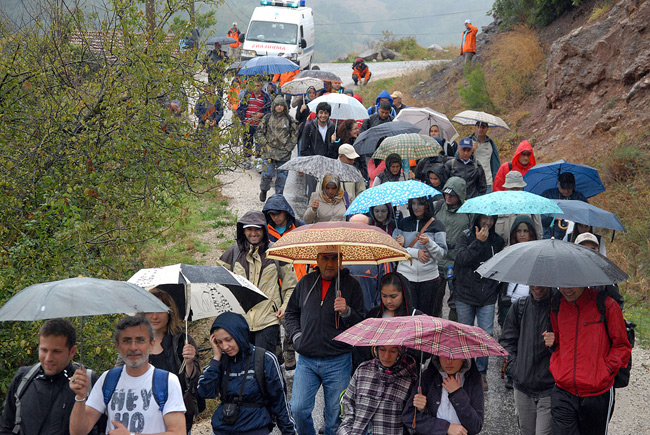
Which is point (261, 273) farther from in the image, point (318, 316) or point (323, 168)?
point (323, 168)

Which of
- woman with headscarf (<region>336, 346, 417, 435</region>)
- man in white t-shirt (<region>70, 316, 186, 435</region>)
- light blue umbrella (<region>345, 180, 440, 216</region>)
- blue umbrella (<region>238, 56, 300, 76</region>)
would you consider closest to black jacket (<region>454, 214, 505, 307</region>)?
light blue umbrella (<region>345, 180, 440, 216</region>)

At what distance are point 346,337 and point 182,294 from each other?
5.71ft

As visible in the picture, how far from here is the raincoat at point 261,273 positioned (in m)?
7.13

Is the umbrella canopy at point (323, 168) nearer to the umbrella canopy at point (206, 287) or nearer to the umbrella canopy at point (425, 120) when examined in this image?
the umbrella canopy at point (206, 287)

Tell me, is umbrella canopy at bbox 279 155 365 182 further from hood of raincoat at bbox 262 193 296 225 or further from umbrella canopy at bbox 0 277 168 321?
umbrella canopy at bbox 0 277 168 321

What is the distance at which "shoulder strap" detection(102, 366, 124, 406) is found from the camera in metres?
4.50

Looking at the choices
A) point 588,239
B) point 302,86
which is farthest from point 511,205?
point 302,86

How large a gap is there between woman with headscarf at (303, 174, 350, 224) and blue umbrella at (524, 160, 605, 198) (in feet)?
8.43

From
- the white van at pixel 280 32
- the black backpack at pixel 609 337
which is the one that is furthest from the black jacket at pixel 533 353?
the white van at pixel 280 32

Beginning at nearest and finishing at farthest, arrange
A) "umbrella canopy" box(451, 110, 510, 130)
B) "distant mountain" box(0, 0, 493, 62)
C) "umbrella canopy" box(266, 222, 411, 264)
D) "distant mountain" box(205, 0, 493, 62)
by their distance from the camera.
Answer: "umbrella canopy" box(266, 222, 411, 264), "umbrella canopy" box(451, 110, 510, 130), "distant mountain" box(0, 0, 493, 62), "distant mountain" box(205, 0, 493, 62)

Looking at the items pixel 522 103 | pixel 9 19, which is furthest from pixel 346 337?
pixel 522 103

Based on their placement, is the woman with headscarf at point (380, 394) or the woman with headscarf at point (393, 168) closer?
the woman with headscarf at point (380, 394)

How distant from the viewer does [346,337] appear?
500cm

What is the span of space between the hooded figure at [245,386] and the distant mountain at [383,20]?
114833 mm
